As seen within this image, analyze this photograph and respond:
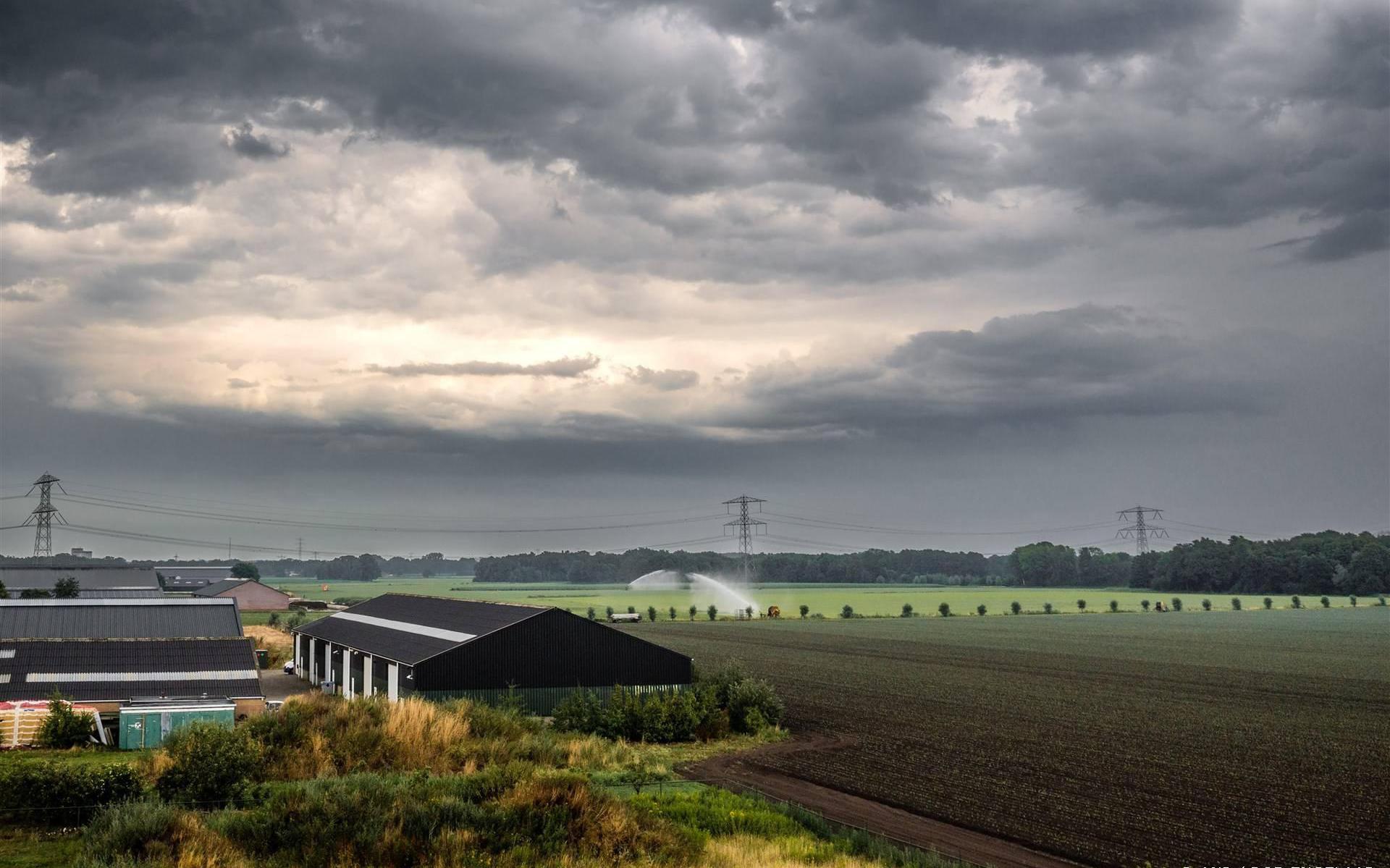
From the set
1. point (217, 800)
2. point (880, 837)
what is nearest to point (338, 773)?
point (217, 800)

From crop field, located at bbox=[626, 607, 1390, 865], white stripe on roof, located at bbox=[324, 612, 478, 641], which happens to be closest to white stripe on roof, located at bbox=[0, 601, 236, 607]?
white stripe on roof, located at bbox=[324, 612, 478, 641]

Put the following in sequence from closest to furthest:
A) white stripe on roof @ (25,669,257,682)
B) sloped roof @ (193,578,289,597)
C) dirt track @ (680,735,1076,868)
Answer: dirt track @ (680,735,1076,868) < white stripe on roof @ (25,669,257,682) < sloped roof @ (193,578,289,597)

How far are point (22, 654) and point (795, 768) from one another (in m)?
34.8

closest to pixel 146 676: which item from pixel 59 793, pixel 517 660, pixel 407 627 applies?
pixel 407 627

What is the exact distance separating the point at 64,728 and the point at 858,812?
95.2 feet

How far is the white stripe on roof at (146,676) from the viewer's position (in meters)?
45.5

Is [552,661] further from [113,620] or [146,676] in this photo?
[113,620]

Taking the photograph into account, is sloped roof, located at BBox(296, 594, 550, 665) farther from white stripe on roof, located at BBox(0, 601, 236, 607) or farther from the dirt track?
the dirt track

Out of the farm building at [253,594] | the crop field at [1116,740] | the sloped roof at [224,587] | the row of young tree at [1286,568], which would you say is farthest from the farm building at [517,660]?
the row of young tree at [1286,568]

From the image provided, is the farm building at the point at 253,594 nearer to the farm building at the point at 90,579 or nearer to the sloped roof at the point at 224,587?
the sloped roof at the point at 224,587

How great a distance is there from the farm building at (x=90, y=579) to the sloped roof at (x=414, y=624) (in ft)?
158

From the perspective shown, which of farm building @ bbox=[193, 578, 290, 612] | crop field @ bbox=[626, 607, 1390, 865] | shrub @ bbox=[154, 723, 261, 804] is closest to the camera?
shrub @ bbox=[154, 723, 261, 804]

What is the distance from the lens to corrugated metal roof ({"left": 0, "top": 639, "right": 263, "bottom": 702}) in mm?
44969

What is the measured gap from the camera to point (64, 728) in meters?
38.8
